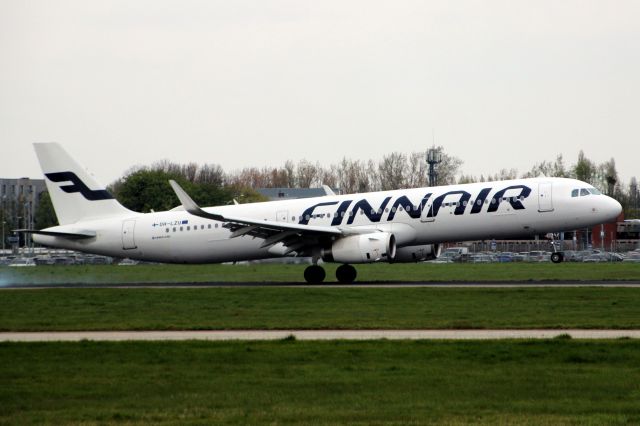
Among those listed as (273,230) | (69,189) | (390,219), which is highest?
(69,189)

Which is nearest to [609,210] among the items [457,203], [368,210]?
[457,203]

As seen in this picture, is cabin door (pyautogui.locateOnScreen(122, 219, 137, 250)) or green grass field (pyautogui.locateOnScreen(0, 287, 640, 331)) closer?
green grass field (pyautogui.locateOnScreen(0, 287, 640, 331))

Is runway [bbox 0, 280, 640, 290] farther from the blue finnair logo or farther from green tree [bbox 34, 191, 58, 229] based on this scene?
green tree [bbox 34, 191, 58, 229]

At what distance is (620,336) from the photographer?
2436 centimetres

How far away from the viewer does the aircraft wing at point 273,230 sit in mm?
45750

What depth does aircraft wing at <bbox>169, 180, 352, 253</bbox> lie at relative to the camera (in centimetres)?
4575

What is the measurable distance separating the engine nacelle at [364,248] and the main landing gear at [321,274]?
1.33 metres

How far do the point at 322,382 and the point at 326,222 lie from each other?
3072 centimetres

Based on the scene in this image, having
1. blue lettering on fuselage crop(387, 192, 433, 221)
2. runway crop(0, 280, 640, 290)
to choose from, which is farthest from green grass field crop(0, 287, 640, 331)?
blue lettering on fuselage crop(387, 192, 433, 221)

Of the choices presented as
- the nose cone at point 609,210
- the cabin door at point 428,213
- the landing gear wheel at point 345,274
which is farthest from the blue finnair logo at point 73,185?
the nose cone at point 609,210

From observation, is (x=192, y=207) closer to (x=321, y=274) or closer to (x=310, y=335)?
(x=321, y=274)

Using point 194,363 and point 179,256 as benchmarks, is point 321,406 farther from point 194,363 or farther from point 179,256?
point 179,256

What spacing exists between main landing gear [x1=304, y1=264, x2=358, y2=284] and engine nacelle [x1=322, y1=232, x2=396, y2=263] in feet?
4.38

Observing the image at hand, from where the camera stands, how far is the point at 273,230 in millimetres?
46750
